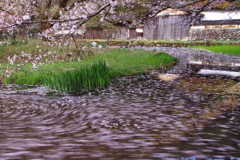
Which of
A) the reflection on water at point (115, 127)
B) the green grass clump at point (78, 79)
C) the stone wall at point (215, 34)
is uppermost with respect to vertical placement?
the stone wall at point (215, 34)

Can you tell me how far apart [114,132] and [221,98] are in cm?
359

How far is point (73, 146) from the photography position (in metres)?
3.65

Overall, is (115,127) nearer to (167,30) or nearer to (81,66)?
(81,66)

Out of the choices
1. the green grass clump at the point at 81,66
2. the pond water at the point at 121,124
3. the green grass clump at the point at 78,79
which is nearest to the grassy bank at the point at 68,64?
the green grass clump at the point at 81,66

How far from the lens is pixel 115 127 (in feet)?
14.5

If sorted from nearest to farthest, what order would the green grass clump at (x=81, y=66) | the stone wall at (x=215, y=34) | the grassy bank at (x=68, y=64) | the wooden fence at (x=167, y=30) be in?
1. the green grass clump at (x=81, y=66)
2. the grassy bank at (x=68, y=64)
3. the stone wall at (x=215, y=34)
4. the wooden fence at (x=167, y=30)

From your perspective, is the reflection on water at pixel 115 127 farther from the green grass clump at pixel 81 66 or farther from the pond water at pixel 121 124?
the green grass clump at pixel 81 66

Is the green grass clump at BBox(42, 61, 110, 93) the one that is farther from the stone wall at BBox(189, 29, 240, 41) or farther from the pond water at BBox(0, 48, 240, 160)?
the stone wall at BBox(189, 29, 240, 41)

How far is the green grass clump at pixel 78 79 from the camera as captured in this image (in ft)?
23.4

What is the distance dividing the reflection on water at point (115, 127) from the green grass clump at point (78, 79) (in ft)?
1.75

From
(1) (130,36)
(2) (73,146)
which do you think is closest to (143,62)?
(2) (73,146)

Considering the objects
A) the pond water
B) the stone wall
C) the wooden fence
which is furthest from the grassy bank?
the wooden fence

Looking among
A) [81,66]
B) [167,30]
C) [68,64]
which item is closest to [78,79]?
[81,66]

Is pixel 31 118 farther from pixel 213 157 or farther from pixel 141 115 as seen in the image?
pixel 213 157
